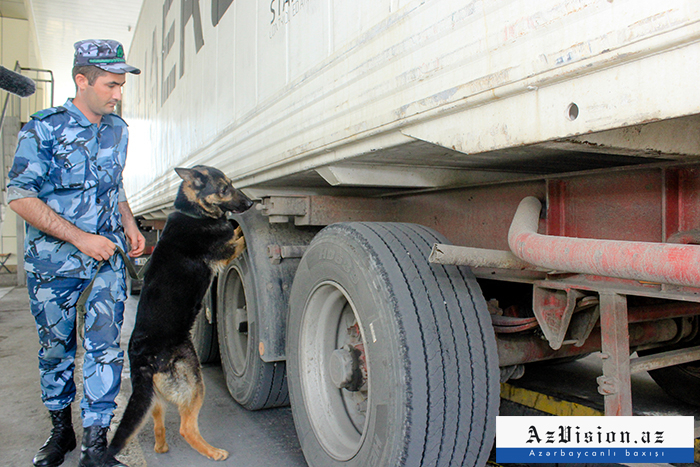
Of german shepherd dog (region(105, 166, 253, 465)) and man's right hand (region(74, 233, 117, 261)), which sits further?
german shepherd dog (region(105, 166, 253, 465))

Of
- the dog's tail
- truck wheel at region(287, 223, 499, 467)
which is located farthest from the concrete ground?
truck wheel at region(287, 223, 499, 467)

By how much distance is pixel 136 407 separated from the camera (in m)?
2.63

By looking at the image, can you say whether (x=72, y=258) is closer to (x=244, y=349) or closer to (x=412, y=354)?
(x=244, y=349)

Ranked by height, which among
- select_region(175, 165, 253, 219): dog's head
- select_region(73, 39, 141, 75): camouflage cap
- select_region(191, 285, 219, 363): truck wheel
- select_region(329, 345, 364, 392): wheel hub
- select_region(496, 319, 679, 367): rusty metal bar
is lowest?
select_region(191, 285, 219, 363): truck wheel

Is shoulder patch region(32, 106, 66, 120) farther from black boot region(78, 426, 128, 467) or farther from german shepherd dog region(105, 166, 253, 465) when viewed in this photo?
black boot region(78, 426, 128, 467)

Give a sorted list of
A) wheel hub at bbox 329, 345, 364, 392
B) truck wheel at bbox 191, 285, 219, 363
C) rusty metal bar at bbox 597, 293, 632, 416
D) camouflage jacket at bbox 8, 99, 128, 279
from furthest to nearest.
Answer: truck wheel at bbox 191, 285, 219, 363 → camouflage jacket at bbox 8, 99, 128, 279 → wheel hub at bbox 329, 345, 364, 392 → rusty metal bar at bbox 597, 293, 632, 416

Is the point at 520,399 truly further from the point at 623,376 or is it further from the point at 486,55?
the point at 486,55

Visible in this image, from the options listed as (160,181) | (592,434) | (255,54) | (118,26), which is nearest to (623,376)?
(592,434)

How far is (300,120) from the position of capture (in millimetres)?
2479

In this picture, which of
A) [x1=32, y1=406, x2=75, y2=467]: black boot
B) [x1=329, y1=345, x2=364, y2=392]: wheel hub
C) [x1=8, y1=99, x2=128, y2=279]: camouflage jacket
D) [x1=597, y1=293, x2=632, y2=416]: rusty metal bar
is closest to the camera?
[x1=597, y1=293, x2=632, y2=416]: rusty metal bar

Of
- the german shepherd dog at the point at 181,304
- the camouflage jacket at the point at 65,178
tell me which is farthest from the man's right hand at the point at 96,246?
A: the german shepherd dog at the point at 181,304

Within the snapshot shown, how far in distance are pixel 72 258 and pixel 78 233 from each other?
18cm

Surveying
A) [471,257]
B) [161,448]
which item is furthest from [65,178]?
[471,257]

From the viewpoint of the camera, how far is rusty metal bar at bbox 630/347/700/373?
1.74 metres
